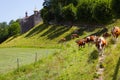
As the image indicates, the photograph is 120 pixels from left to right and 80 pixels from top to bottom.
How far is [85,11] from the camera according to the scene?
10456 centimetres

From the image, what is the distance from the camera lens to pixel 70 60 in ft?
95.9

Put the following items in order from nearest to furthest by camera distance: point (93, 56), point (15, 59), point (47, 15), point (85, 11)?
point (93, 56), point (15, 59), point (85, 11), point (47, 15)

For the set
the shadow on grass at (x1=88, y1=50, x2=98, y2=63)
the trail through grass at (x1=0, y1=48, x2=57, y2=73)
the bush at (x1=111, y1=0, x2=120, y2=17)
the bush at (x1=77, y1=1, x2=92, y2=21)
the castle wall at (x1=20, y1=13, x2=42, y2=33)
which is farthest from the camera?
the castle wall at (x1=20, y1=13, x2=42, y2=33)

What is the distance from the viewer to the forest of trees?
8756cm

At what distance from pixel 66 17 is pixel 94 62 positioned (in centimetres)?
9610

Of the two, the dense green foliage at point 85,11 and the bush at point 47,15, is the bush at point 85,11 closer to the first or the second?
the dense green foliage at point 85,11

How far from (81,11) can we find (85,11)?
2.74 meters

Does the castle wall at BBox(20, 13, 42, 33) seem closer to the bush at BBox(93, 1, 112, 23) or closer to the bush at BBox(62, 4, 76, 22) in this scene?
→ the bush at BBox(62, 4, 76, 22)

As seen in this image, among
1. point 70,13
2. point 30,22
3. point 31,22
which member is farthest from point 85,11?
point 30,22

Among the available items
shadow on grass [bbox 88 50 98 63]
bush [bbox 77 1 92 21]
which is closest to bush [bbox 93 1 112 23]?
bush [bbox 77 1 92 21]

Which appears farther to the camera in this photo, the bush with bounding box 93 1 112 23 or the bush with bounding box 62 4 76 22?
the bush with bounding box 62 4 76 22

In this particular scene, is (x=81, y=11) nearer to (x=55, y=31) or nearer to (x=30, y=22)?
(x=55, y=31)

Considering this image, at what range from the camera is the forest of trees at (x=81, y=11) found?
3447 inches

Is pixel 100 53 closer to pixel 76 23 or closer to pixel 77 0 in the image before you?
pixel 76 23
